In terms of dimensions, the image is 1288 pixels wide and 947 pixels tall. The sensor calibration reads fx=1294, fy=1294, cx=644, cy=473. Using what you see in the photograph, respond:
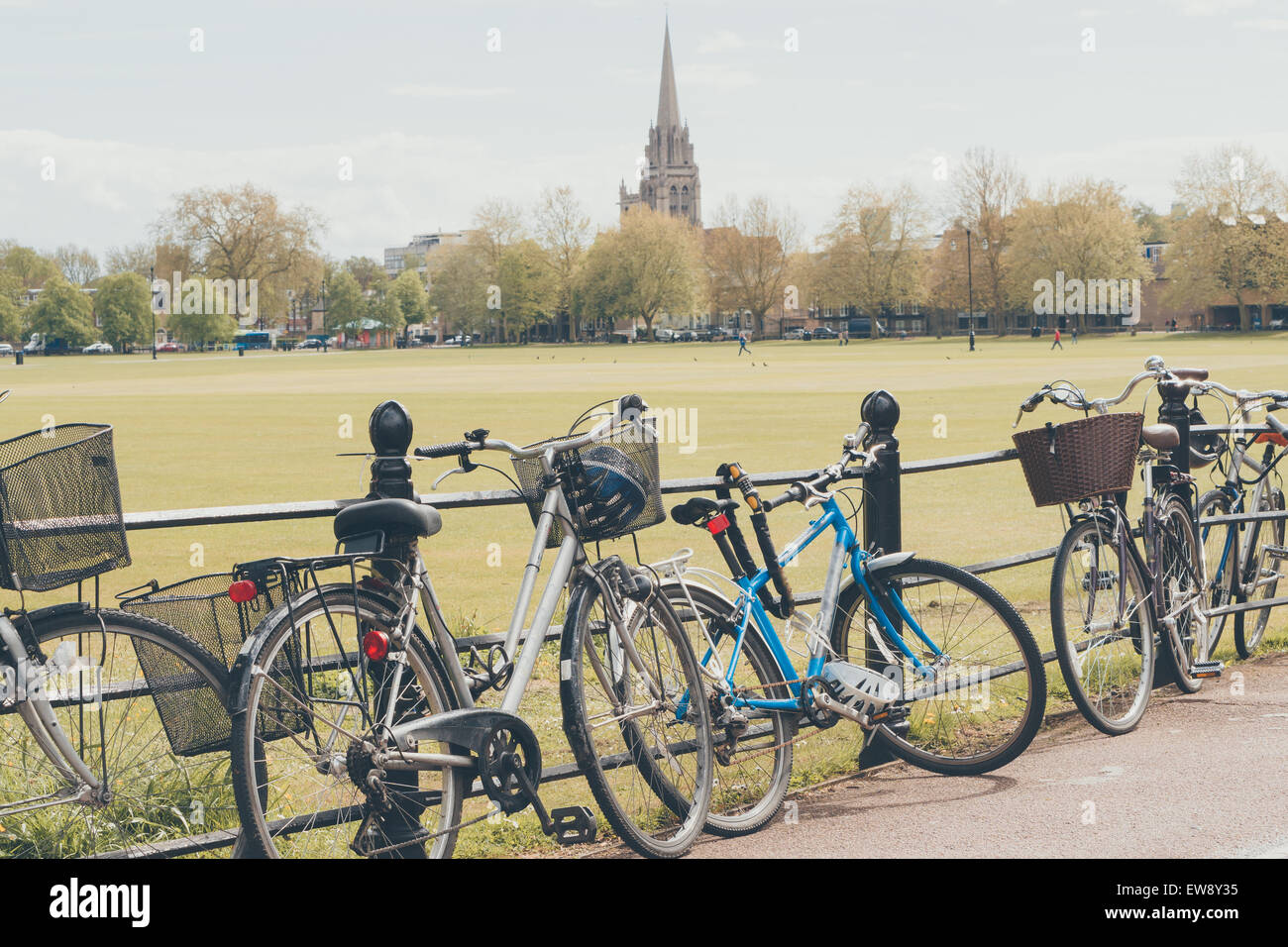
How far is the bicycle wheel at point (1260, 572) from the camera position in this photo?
22.7 ft

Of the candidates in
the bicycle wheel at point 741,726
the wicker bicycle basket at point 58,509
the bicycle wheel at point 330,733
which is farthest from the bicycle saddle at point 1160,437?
the wicker bicycle basket at point 58,509

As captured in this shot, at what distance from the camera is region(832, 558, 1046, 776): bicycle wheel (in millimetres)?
4660

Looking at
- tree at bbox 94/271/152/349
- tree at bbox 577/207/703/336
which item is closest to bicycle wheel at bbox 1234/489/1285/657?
tree at bbox 577/207/703/336

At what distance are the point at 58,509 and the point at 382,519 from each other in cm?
88

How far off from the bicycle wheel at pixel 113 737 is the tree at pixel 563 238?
119144 millimetres

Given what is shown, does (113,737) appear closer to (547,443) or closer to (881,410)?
(547,443)

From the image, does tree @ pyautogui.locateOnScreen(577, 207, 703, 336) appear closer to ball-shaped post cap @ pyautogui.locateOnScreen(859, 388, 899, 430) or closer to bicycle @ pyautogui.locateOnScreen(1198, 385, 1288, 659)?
bicycle @ pyautogui.locateOnScreen(1198, 385, 1288, 659)

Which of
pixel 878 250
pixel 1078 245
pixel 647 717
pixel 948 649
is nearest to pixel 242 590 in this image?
pixel 647 717

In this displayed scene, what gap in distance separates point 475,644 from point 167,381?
60.0m

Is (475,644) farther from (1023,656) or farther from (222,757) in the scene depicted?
(1023,656)

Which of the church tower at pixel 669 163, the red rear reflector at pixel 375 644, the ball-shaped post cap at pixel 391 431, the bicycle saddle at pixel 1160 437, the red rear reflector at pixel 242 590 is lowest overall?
the red rear reflector at pixel 375 644

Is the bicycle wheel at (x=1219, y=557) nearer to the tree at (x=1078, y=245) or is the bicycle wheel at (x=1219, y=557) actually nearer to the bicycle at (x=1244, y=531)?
the bicycle at (x=1244, y=531)

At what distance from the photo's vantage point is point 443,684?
12.4 ft
